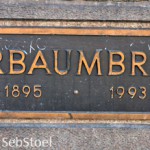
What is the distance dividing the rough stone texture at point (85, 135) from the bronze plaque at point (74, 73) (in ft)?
0.34

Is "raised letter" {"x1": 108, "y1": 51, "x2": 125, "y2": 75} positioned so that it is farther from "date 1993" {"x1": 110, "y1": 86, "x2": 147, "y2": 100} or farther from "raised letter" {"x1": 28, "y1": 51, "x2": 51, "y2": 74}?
"raised letter" {"x1": 28, "y1": 51, "x2": 51, "y2": 74}

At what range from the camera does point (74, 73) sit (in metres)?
3.82

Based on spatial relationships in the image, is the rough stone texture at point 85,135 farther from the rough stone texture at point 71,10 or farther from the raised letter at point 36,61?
the rough stone texture at point 71,10

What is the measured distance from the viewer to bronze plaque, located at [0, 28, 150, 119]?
379 cm

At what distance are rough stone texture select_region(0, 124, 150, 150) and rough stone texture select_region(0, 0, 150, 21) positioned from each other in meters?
1.00

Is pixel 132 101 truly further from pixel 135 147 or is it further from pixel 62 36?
pixel 62 36

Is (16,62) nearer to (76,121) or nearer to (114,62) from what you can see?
(76,121)

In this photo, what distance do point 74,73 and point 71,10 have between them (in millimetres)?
580

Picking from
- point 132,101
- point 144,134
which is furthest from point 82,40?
point 144,134

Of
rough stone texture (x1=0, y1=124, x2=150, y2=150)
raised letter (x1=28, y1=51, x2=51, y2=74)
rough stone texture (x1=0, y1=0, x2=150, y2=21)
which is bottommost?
rough stone texture (x1=0, y1=124, x2=150, y2=150)

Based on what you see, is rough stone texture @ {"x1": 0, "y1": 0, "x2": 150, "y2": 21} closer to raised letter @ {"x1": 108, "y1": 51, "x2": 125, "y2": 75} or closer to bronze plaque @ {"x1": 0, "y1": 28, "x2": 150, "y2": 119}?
bronze plaque @ {"x1": 0, "y1": 28, "x2": 150, "y2": 119}

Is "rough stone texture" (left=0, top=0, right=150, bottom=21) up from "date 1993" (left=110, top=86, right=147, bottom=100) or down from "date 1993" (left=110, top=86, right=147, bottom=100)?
up

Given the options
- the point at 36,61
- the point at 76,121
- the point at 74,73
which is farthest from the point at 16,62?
the point at 76,121

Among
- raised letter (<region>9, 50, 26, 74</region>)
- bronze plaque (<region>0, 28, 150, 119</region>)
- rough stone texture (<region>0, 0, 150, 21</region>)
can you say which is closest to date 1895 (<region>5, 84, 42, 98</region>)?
bronze plaque (<region>0, 28, 150, 119</region>)
